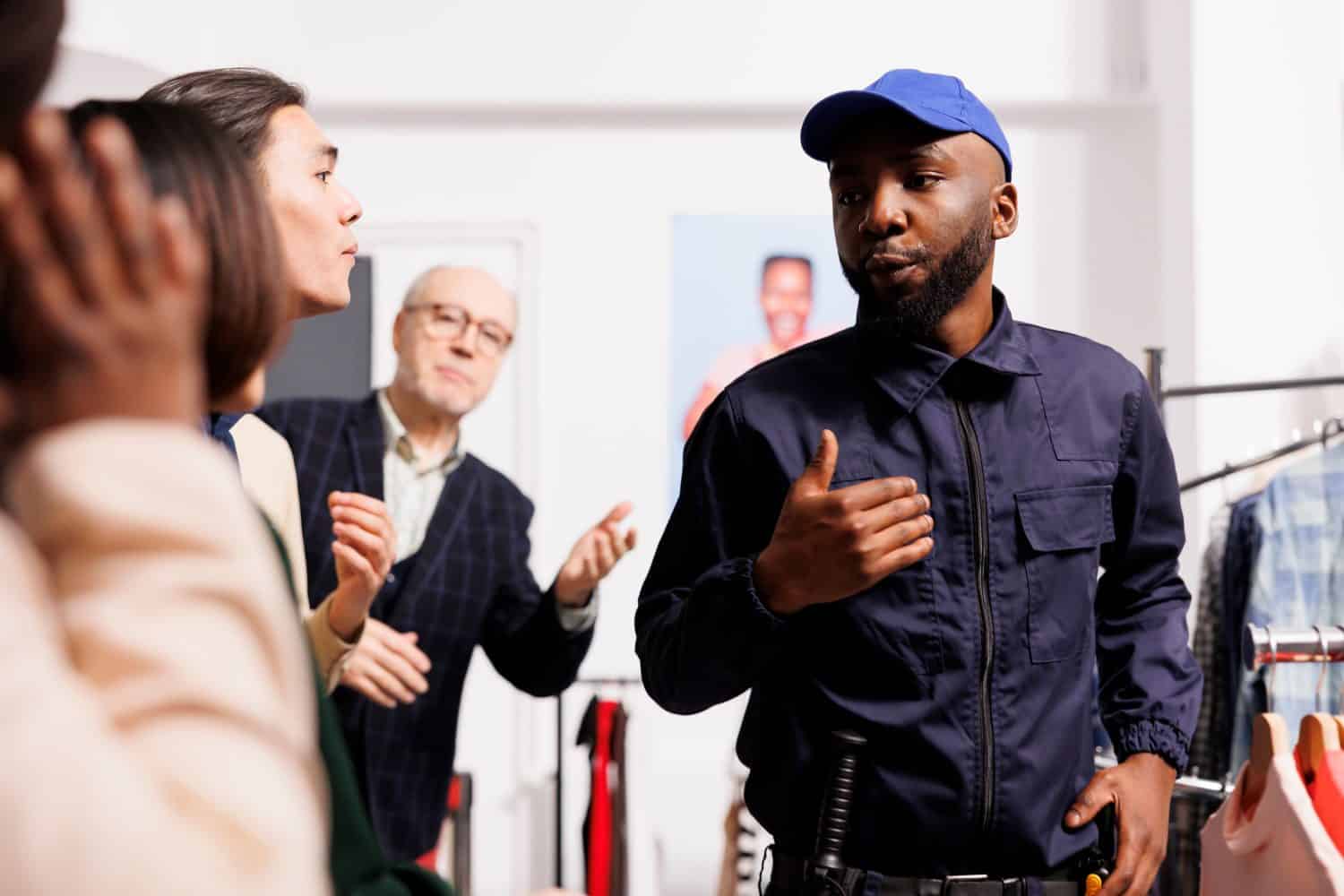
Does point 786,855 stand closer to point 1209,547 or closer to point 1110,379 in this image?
point 1110,379

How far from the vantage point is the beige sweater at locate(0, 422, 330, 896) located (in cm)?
50

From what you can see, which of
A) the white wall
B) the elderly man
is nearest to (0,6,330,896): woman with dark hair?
the elderly man

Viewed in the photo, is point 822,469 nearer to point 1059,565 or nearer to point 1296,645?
point 1059,565

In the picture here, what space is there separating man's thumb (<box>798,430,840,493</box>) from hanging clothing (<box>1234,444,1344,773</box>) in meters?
2.14

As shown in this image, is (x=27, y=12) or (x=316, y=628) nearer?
(x=27, y=12)

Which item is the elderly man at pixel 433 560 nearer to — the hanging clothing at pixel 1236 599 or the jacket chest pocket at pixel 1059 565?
the jacket chest pocket at pixel 1059 565

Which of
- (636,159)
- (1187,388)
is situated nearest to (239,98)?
(1187,388)

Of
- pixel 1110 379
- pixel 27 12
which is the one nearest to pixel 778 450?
pixel 1110 379

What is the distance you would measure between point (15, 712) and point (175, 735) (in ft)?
0.19

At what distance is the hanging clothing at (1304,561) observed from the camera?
325cm

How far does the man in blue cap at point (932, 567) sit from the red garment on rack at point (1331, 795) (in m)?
0.16

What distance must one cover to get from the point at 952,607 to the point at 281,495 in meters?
0.81

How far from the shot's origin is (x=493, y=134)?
16.8 ft

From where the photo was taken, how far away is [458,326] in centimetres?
327
